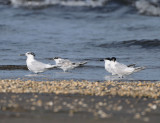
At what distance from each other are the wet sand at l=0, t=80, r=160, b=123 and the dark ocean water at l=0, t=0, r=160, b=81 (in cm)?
272

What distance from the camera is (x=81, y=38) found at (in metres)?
19.0

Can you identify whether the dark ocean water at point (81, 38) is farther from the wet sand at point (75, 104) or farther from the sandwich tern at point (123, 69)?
the wet sand at point (75, 104)

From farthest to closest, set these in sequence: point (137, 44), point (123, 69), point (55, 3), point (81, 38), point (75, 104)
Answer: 1. point (55, 3)
2. point (81, 38)
3. point (137, 44)
4. point (123, 69)
5. point (75, 104)

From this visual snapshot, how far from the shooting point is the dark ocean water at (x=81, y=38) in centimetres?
1248

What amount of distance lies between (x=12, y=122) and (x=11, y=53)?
1008 centimetres

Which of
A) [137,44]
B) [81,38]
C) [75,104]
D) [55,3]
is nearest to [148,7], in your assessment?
[55,3]

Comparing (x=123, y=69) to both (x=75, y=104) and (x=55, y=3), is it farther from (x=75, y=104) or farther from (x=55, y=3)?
(x=55, y=3)

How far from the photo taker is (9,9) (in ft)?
→ 91.0

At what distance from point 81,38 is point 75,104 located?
12.5 m

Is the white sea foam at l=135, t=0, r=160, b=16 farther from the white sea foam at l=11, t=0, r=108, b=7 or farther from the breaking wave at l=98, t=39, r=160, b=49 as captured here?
the breaking wave at l=98, t=39, r=160, b=49

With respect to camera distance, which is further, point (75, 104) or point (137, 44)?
point (137, 44)

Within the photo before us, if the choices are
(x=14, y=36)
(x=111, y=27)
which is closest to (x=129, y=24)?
(x=111, y=27)

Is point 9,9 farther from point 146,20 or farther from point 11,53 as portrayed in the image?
point 11,53

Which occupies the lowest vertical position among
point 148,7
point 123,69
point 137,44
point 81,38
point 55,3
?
point 123,69
